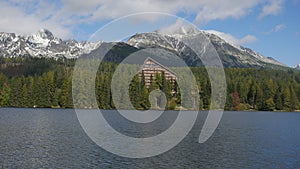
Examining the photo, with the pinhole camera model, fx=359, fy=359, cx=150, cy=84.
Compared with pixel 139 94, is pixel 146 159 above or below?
below

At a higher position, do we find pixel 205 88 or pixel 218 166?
pixel 205 88

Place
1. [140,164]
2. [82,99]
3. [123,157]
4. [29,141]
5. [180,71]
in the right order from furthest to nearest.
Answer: [180,71]
[82,99]
[29,141]
[123,157]
[140,164]

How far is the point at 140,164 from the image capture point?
3544cm

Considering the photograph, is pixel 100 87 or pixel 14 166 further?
pixel 100 87

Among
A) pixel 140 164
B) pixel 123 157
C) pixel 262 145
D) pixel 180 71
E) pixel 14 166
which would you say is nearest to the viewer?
pixel 14 166

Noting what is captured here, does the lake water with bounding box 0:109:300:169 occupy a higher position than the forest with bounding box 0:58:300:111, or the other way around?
the forest with bounding box 0:58:300:111

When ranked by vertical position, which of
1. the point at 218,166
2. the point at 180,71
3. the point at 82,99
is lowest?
the point at 218,166

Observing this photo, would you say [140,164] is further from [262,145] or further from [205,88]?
[205,88]

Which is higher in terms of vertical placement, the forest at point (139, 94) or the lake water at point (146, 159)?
the forest at point (139, 94)

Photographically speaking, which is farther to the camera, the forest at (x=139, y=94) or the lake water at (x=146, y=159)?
the forest at (x=139, y=94)

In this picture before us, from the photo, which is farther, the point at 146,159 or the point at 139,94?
the point at 139,94

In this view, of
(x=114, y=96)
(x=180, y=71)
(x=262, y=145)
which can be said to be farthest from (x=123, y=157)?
(x=180, y=71)

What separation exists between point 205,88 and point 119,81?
3751 centimetres

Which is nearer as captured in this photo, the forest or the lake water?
the lake water
